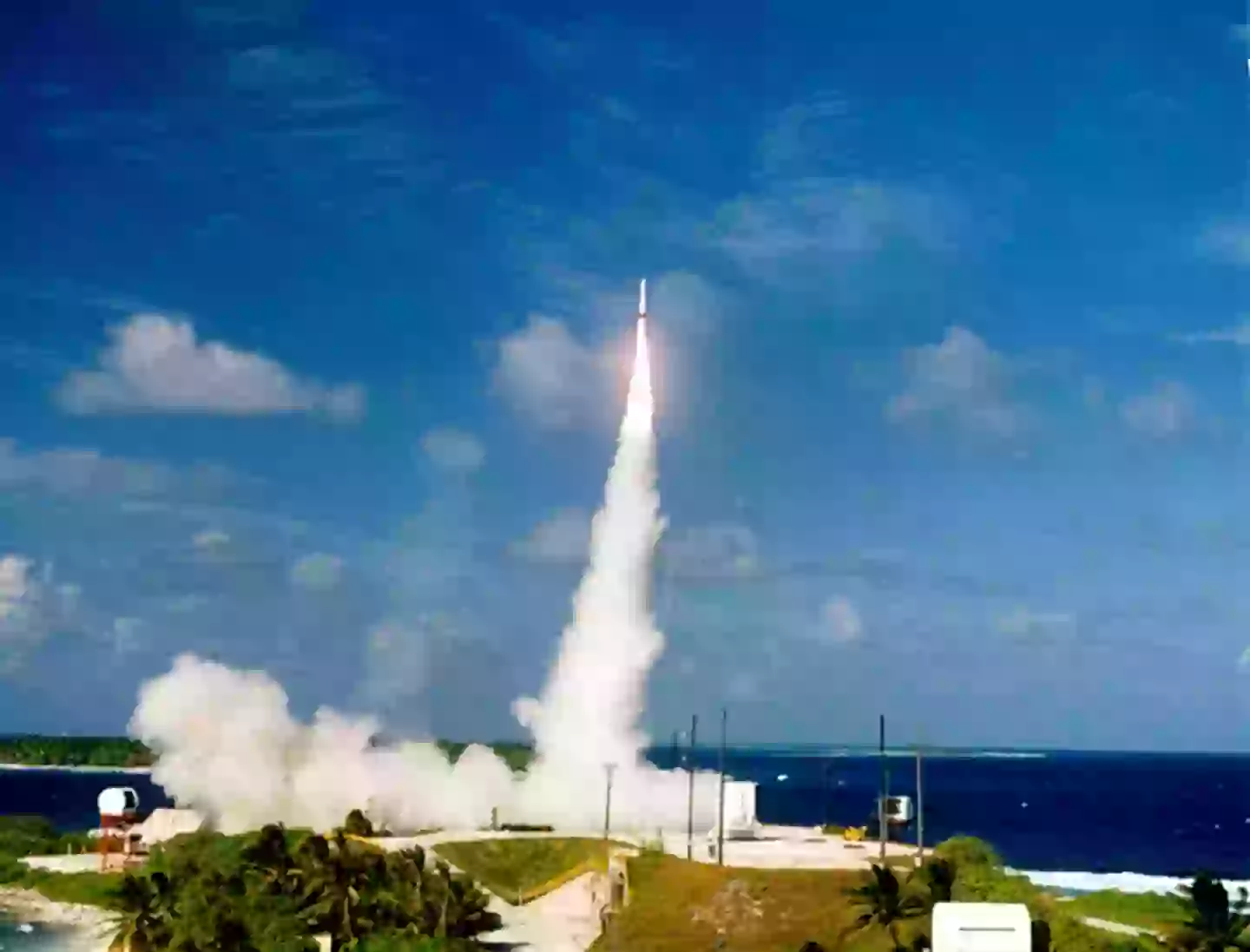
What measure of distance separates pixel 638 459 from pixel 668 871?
21.9 metres

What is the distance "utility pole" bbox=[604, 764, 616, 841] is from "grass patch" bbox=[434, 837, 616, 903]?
71.2 inches

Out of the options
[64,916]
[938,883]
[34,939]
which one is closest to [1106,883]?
[938,883]

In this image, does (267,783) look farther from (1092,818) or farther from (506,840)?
(1092,818)

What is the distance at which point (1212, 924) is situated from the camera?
1597 inches

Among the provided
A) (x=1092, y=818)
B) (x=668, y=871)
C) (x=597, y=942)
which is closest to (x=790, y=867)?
(x=668, y=871)

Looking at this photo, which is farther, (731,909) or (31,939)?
(31,939)

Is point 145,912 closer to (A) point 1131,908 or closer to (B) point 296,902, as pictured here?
(B) point 296,902

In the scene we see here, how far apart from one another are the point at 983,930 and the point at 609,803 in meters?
46.4

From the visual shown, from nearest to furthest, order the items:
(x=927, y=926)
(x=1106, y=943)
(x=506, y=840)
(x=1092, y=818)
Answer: (x=927, y=926), (x=1106, y=943), (x=506, y=840), (x=1092, y=818)

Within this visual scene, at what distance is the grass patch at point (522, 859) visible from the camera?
72.0 meters

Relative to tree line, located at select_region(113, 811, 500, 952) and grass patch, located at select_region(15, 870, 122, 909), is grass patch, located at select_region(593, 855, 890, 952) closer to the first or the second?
tree line, located at select_region(113, 811, 500, 952)

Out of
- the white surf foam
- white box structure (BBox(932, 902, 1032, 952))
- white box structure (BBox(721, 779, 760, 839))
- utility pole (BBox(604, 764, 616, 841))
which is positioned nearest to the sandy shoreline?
utility pole (BBox(604, 764, 616, 841))

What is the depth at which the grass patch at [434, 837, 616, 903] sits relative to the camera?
72044mm

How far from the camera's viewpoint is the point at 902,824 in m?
83.5
